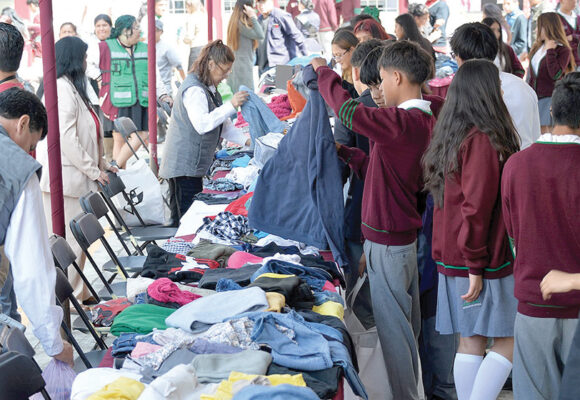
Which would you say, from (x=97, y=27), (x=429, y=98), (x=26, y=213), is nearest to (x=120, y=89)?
(x=97, y=27)

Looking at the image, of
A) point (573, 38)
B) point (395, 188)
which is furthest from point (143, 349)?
point (573, 38)

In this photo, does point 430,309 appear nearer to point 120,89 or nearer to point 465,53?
point 465,53

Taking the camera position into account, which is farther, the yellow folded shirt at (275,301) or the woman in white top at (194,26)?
the woman in white top at (194,26)

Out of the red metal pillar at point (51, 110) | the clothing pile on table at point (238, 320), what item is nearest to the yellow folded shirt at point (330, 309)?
the clothing pile on table at point (238, 320)

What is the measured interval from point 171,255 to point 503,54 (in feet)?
7.81

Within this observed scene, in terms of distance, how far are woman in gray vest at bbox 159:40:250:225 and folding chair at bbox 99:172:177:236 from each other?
195 millimetres

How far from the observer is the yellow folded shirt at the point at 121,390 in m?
2.13

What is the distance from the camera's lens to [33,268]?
264cm

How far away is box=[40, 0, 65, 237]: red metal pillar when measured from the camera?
3869 millimetres

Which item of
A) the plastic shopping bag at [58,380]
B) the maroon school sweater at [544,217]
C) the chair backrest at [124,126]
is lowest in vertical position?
the plastic shopping bag at [58,380]

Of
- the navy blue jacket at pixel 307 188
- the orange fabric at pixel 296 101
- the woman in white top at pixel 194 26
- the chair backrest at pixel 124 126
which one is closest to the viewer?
the navy blue jacket at pixel 307 188

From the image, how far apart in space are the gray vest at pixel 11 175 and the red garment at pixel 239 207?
1.61 m

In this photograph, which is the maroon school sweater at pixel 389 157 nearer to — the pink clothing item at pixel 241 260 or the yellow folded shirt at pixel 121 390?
the pink clothing item at pixel 241 260

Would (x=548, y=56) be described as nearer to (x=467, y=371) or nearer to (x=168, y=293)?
(x=467, y=371)
